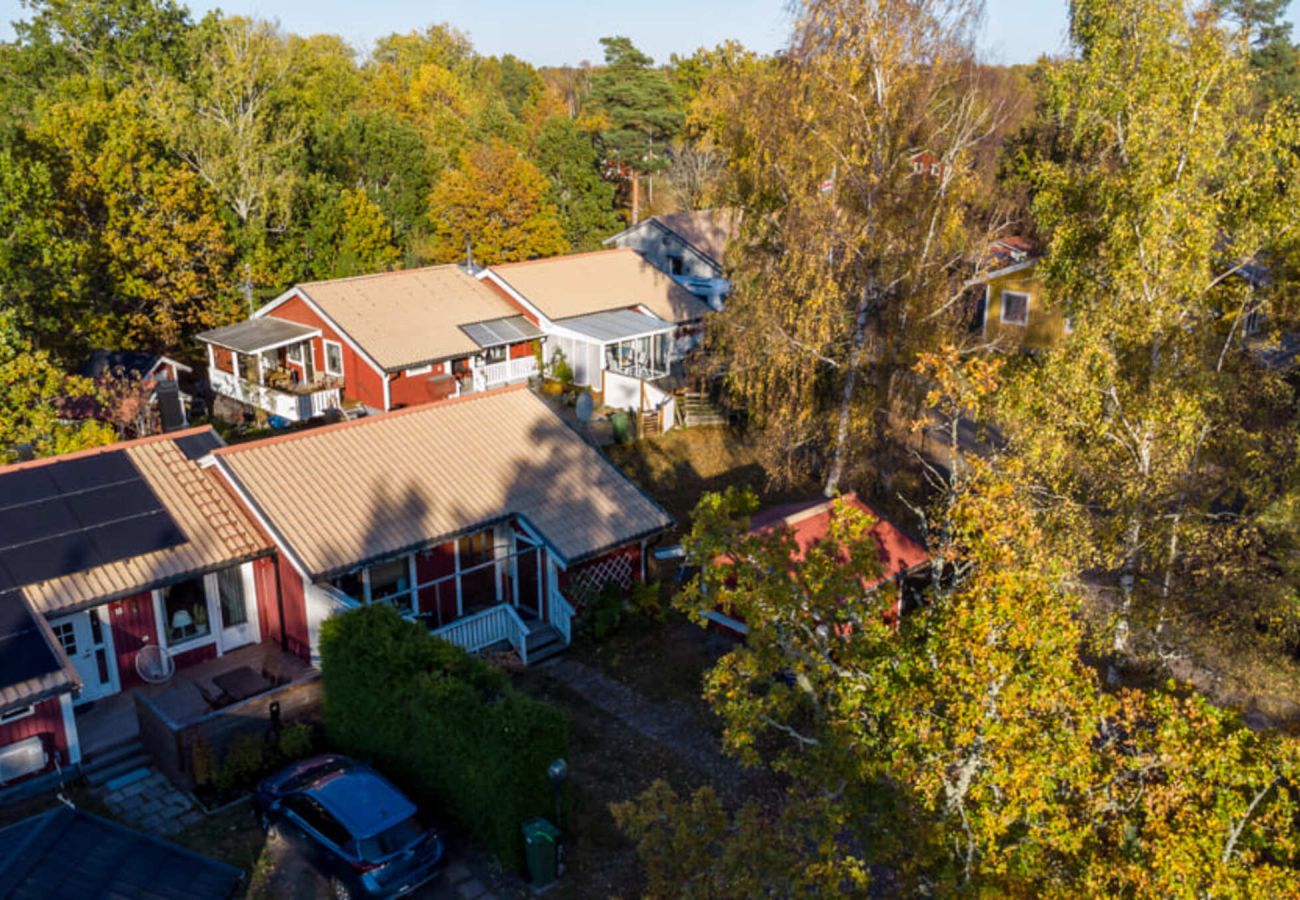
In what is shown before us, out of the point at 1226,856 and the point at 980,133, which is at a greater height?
the point at 980,133

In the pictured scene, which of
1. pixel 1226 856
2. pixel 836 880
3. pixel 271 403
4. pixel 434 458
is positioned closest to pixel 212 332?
pixel 271 403

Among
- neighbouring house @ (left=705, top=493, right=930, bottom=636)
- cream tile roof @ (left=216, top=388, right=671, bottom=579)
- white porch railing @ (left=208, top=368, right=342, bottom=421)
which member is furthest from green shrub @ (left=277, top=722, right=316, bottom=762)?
white porch railing @ (left=208, top=368, right=342, bottom=421)

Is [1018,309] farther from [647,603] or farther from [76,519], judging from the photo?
[76,519]

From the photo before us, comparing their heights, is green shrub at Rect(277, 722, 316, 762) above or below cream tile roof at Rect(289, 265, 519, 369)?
below

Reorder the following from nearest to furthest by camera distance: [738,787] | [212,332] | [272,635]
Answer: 1. [738,787]
2. [272,635]
3. [212,332]

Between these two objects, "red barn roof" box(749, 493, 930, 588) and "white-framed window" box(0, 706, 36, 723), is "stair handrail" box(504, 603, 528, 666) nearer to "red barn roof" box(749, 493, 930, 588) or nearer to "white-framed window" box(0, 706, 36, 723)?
"red barn roof" box(749, 493, 930, 588)

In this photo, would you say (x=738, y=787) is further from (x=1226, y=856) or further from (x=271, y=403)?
(x=271, y=403)
